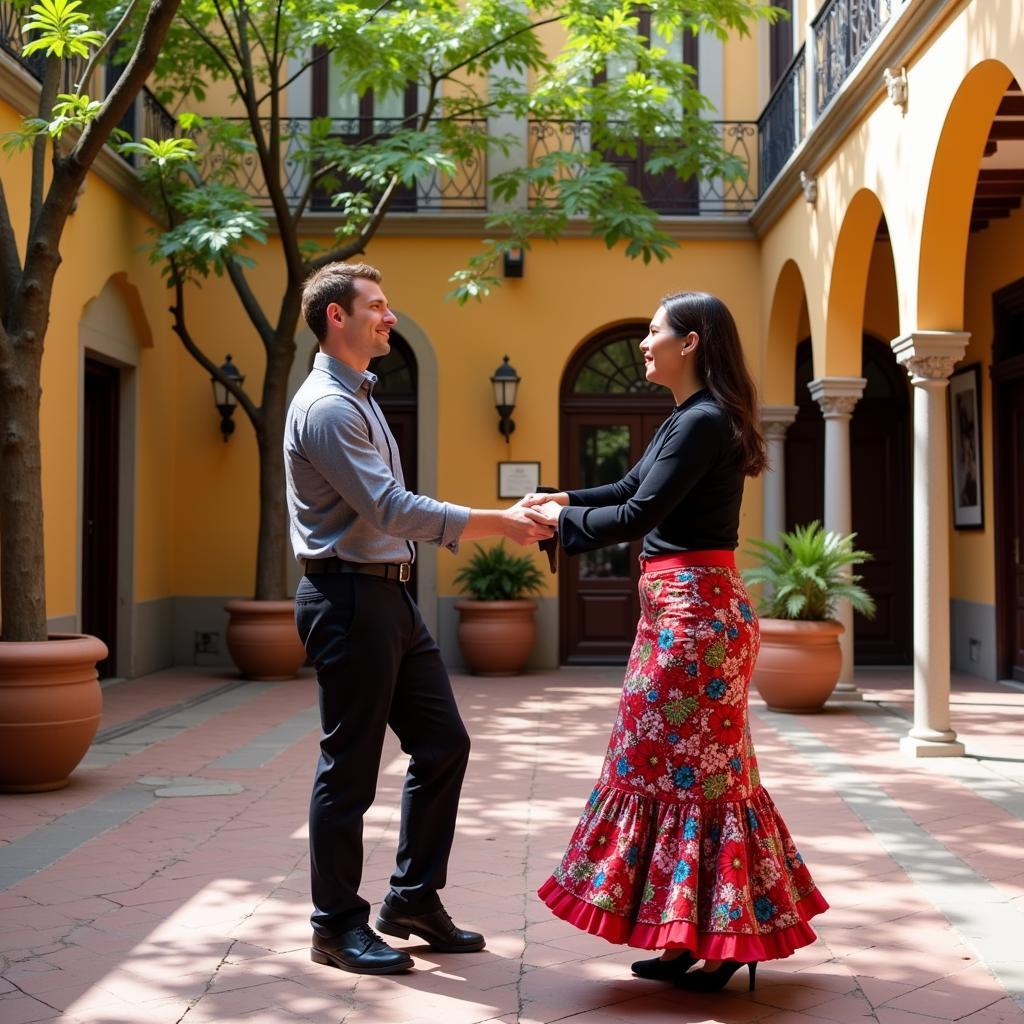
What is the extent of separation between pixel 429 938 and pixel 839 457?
737 centimetres

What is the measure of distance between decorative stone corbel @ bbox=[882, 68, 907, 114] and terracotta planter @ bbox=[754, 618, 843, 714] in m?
3.69

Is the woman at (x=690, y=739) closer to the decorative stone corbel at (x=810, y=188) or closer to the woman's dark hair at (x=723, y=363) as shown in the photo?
the woman's dark hair at (x=723, y=363)

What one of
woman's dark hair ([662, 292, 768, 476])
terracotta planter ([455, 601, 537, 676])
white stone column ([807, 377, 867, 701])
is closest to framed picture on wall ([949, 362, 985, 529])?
white stone column ([807, 377, 867, 701])

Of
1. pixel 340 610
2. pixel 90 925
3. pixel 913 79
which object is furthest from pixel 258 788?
pixel 913 79

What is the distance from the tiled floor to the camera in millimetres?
3465

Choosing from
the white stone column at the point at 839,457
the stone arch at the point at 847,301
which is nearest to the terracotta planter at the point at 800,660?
the white stone column at the point at 839,457

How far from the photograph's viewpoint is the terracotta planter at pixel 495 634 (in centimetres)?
1227

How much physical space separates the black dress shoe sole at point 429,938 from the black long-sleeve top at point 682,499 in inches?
50.0

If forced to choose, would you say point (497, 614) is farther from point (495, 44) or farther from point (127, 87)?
point (127, 87)

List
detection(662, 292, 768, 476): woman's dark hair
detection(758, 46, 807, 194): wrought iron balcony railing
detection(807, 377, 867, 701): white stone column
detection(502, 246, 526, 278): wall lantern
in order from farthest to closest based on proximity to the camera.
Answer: detection(502, 246, 526, 278): wall lantern < detection(758, 46, 807, 194): wrought iron balcony railing < detection(807, 377, 867, 701): white stone column < detection(662, 292, 768, 476): woman's dark hair

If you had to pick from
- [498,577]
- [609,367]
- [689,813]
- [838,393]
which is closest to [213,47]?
[609,367]

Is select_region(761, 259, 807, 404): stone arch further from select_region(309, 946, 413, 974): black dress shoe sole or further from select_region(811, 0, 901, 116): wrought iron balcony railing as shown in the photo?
select_region(309, 946, 413, 974): black dress shoe sole

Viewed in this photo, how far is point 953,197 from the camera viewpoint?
7680 mm

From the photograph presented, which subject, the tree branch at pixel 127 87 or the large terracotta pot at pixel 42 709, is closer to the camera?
the tree branch at pixel 127 87
